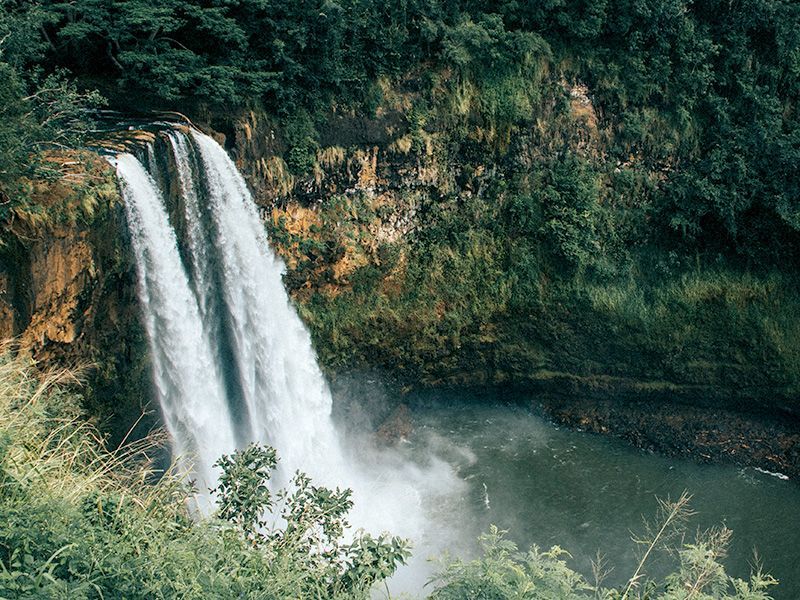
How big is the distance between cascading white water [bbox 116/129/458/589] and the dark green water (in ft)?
2.95

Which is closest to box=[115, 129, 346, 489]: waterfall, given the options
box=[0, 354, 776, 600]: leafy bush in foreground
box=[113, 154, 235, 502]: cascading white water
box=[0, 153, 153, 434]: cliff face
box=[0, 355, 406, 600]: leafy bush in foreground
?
box=[113, 154, 235, 502]: cascading white water

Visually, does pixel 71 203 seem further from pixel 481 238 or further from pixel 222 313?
pixel 481 238

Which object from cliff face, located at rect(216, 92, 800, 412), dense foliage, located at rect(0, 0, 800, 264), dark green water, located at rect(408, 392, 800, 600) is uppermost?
dense foliage, located at rect(0, 0, 800, 264)

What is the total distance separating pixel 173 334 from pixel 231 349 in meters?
1.83

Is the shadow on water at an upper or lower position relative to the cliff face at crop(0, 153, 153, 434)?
lower

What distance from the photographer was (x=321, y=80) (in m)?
14.0

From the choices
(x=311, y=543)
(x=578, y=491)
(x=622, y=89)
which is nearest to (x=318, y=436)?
(x=578, y=491)

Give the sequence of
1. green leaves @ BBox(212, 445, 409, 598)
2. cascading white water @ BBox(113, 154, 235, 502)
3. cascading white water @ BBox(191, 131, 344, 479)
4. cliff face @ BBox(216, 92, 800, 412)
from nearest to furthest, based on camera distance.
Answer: green leaves @ BBox(212, 445, 409, 598)
cascading white water @ BBox(113, 154, 235, 502)
cascading white water @ BBox(191, 131, 344, 479)
cliff face @ BBox(216, 92, 800, 412)

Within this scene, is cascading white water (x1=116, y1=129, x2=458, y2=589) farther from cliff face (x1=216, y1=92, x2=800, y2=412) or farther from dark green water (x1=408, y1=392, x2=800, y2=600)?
cliff face (x1=216, y1=92, x2=800, y2=412)

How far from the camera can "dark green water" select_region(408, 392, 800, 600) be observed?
1257 centimetres

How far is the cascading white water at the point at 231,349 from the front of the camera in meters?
10.6

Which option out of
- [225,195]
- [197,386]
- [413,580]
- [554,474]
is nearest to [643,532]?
[554,474]

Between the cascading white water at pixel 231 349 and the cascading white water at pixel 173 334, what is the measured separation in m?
0.02

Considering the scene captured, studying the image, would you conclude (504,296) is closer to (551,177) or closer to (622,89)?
(551,177)
